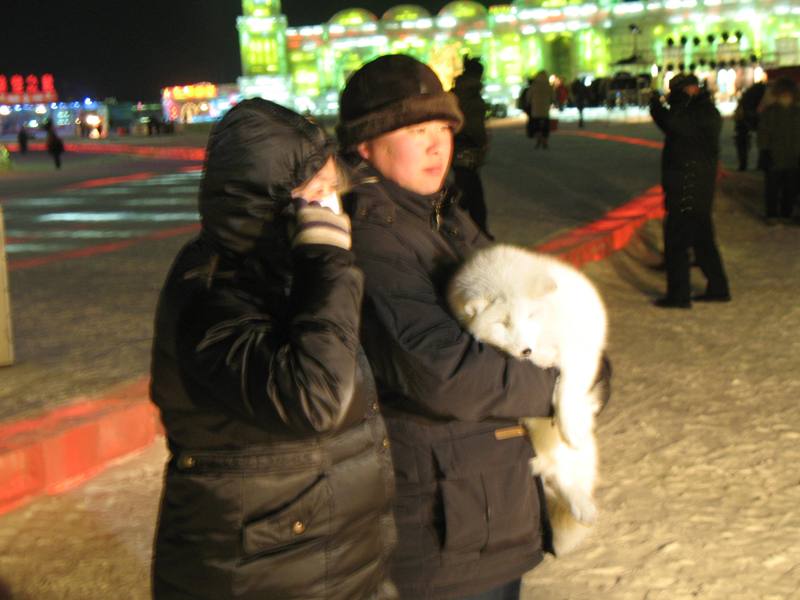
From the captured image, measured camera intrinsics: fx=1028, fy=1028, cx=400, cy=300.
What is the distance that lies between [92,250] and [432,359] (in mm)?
9614

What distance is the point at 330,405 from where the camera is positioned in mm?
1733

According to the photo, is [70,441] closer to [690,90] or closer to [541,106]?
[690,90]

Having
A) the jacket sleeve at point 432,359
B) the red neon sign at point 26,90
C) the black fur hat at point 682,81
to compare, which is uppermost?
the red neon sign at point 26,90

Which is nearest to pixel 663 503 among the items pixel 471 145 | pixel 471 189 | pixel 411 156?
pixel 411 156

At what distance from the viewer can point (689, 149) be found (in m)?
7.69

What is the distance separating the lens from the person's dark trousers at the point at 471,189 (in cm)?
920

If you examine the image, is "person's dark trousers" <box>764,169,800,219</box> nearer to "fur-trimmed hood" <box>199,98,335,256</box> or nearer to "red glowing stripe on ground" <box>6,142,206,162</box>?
"fur-trimmed hood" <box>199,98,335,256</box>

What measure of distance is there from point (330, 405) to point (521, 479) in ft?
1.90

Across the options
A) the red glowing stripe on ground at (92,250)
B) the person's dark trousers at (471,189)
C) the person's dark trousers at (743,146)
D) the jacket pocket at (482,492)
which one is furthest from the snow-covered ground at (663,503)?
the person's dark trousers at (743,146)

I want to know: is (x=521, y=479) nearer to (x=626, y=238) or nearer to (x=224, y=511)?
(x=224, y=511)

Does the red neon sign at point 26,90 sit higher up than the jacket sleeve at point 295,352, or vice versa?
the red neon sign at point 26,90

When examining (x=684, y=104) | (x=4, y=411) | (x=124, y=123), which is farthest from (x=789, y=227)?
(x=124, y=123)

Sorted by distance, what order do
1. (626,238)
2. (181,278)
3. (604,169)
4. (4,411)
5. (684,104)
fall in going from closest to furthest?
(181,278), (4,411), (684,104), (626,238), (604,169)

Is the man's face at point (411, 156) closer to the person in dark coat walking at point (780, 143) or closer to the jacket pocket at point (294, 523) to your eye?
the jacket pocket at point (294, 523)
